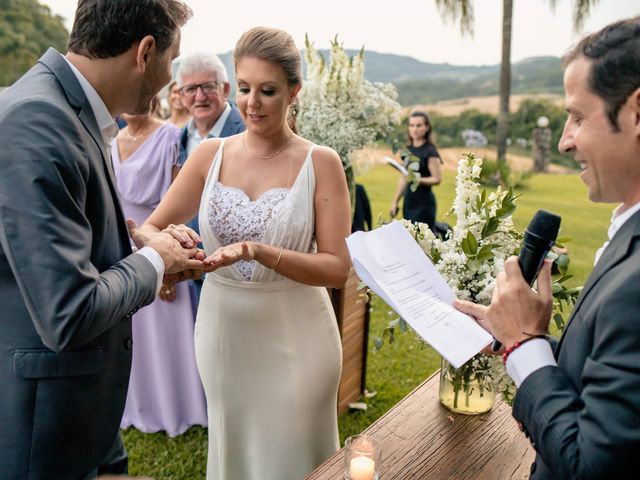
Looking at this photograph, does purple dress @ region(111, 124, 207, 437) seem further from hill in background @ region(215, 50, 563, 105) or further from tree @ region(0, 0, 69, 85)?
hill in background @ region(215, 50, 563, 105)

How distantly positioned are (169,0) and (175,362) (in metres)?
2.77

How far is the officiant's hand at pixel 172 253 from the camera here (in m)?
1.68

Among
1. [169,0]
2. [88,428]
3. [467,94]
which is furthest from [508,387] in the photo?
[467,94]

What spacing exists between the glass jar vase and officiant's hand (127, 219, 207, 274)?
0.91 meters

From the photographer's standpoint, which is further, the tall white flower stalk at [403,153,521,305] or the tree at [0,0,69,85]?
the tree at [0,0,69,85]

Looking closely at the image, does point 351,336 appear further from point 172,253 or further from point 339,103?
point 172,253

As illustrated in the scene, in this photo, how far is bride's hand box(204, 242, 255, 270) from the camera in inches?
77.6

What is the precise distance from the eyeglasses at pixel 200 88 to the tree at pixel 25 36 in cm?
860

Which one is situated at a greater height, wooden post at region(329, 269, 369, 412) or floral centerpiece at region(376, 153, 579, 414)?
floral centerpiece at region(376, 153, 579, 414)

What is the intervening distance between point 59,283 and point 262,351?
4.04 feet

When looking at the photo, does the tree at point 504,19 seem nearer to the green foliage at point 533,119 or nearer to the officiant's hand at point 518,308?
the green foliage at point 533,119

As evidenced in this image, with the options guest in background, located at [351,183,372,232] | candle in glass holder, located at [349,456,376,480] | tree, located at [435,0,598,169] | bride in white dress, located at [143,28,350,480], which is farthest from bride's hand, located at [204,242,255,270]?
tree, located at [435,0,598,169]

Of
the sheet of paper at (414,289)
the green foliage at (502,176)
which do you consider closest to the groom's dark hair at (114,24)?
the sheet of paper at (414,289)

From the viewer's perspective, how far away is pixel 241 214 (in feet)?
7.63
